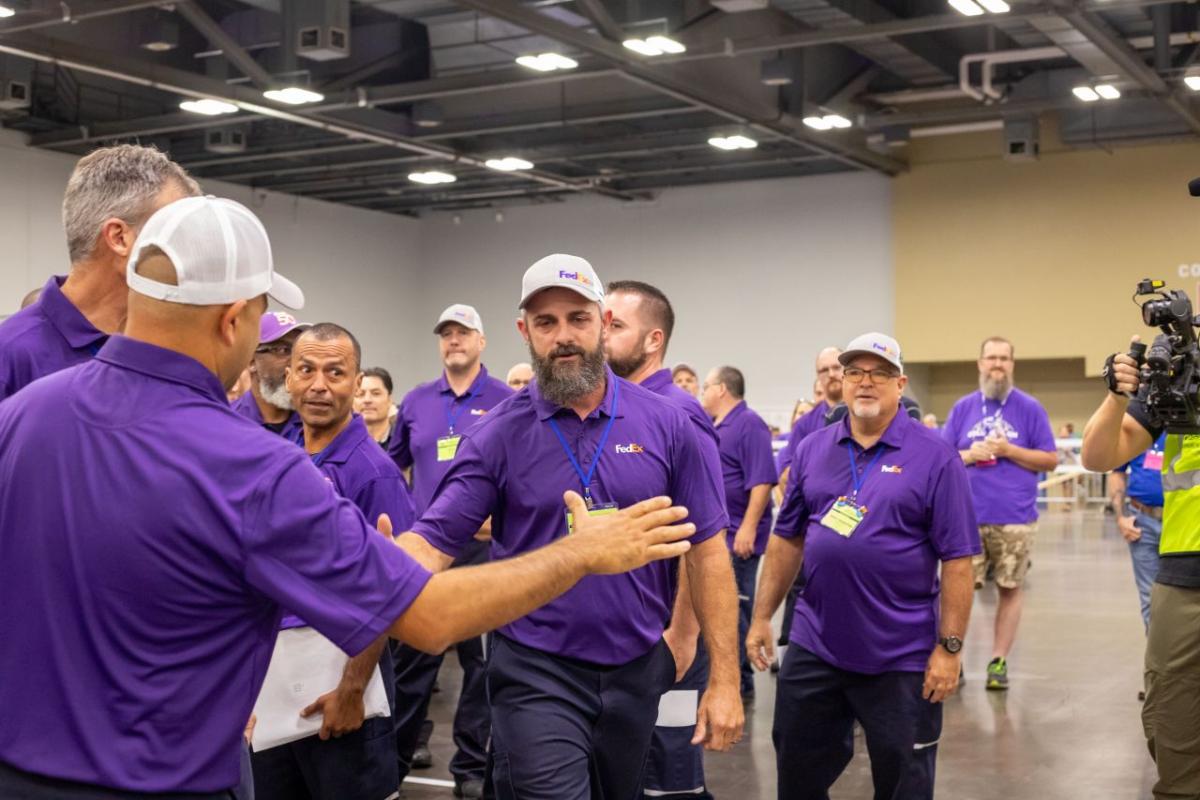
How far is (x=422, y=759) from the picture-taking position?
689cm

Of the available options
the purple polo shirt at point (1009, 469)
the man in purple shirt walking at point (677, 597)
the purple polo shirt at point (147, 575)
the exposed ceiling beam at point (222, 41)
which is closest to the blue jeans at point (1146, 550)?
the purple polo shirt at point (1009, 469)

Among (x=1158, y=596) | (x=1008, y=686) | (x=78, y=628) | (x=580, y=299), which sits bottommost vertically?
(x=1008, y=686)

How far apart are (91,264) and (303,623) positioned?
130 centimetres

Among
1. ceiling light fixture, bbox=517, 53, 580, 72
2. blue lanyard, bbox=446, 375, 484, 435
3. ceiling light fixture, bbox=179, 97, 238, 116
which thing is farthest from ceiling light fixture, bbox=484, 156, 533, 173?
blue lanyard, bbox=446, 375, 484, 435

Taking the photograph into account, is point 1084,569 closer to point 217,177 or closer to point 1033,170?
point 1033,170

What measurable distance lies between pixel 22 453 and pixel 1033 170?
21964mm

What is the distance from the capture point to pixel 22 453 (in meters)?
2.05

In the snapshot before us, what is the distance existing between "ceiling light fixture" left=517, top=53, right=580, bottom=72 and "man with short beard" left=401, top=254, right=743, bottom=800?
34.9ft

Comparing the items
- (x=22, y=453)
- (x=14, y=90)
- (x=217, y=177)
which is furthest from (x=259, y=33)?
(x=22, y=453)

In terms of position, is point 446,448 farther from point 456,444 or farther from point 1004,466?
point 1004,466

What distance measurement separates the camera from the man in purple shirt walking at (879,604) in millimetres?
4500

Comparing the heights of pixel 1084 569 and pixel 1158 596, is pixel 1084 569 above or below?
below

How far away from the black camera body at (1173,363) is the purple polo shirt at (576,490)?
1.80m

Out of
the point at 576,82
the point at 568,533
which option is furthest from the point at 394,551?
the point at 576,82
